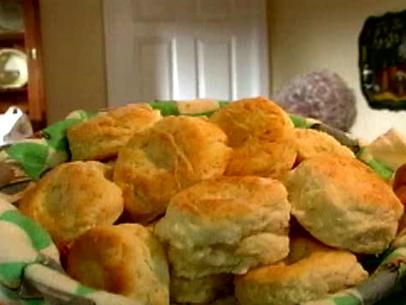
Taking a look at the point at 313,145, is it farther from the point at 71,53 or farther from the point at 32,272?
the point at 71,53

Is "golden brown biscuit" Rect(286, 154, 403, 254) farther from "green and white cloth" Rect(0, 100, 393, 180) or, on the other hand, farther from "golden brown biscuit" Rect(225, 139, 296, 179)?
"green and white cloth" Rect(0, 100, 393, 180)

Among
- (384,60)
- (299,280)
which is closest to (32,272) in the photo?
(299,280)

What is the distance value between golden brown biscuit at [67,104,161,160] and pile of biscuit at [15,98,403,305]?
0.06ft

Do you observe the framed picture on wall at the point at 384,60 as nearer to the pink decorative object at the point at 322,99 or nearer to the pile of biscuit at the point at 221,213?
the pink decorative object at the point at 322,99

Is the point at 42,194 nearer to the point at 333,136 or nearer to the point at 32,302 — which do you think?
the point at 32,302

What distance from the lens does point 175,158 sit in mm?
567

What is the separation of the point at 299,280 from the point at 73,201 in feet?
0.63

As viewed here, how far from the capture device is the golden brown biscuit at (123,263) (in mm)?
494

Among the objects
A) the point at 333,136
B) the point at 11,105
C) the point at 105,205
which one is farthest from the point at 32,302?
the point at 11,105

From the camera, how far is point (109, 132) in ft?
2.07

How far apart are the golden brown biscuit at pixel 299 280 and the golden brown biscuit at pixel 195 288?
19mm

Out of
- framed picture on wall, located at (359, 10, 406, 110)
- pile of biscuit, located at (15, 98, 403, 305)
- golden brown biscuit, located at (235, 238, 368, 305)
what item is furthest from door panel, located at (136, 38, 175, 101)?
golden brown biscuit, located at (235, 238, 368, 305)

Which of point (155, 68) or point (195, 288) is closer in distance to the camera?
point (195, 288)

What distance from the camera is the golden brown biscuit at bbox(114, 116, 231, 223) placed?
56 cm
